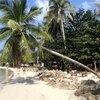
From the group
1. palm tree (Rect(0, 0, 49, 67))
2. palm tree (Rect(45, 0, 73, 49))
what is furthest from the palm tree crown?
palm tree (Rect(45, 0, 73, 49))

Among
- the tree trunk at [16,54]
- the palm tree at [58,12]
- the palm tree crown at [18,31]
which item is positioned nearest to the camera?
the palm tree crown at [18,31]

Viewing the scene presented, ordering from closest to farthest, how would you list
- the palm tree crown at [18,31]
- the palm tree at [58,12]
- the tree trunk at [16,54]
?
the palm tree crown at [18,31]
the tree trunk at [16,54]
the palm tree at [58,12]

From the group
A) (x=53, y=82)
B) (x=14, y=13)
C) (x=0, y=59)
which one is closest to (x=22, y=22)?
(x=14, y=13)

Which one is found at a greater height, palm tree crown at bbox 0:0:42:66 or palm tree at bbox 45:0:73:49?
palm tree at bbox 45:0:73:49

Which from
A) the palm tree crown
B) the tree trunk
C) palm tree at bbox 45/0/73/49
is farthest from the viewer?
palm tree at bbox 45/0/73/49

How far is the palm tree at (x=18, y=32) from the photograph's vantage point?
22.5 metres

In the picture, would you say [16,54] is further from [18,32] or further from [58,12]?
[58,12]

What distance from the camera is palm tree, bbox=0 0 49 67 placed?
2252 centimetres

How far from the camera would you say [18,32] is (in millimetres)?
23000

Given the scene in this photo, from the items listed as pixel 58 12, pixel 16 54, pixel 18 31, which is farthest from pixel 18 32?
pixel 58 12

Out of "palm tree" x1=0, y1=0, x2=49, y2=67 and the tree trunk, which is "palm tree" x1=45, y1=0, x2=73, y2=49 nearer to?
"palm tree" x1=0, y1=0, x2=49, y2=67

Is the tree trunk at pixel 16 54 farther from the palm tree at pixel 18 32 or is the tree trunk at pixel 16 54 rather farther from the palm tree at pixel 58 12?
the palm tree at pixel 58 12

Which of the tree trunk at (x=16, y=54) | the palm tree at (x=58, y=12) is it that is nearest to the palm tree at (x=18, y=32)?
the tree trunk at (x=16, y=54)

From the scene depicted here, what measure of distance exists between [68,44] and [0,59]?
18.7m
